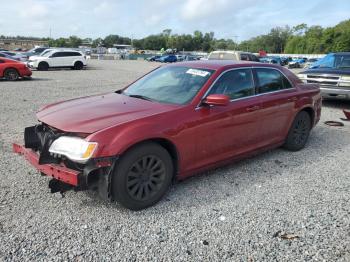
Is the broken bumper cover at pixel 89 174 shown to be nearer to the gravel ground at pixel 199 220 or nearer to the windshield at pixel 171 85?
the gravel ground at pixel 199 220

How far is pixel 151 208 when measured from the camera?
391cm

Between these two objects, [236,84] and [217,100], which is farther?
[236,84]

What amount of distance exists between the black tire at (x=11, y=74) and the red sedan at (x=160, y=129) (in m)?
14.5

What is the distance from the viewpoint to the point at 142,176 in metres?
3.80

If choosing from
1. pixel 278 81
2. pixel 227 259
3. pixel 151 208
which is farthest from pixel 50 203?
pixel 278 81

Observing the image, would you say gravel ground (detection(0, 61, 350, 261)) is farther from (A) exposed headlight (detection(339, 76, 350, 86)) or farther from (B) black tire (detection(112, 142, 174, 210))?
(A) exposed headlight (detection(339, 76, 350, 86))

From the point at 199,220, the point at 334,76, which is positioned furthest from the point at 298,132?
the point at 334,76

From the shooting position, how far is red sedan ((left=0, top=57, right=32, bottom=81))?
17.4 metres

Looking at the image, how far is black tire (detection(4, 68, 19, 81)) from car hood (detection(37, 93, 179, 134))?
48.1 feet

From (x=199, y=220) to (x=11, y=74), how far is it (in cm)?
1667

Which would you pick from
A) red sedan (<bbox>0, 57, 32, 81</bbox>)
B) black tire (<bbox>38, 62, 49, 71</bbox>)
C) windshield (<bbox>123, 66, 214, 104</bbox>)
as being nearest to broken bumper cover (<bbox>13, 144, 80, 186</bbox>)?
windshield (<bbox>123, 66, 214, 104</bbox>)

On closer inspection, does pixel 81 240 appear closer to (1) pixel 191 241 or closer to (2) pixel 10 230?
(2) pixel 10 230

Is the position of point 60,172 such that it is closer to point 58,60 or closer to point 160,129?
point 160,129

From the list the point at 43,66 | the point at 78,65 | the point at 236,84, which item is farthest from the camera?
the point at 78,65
